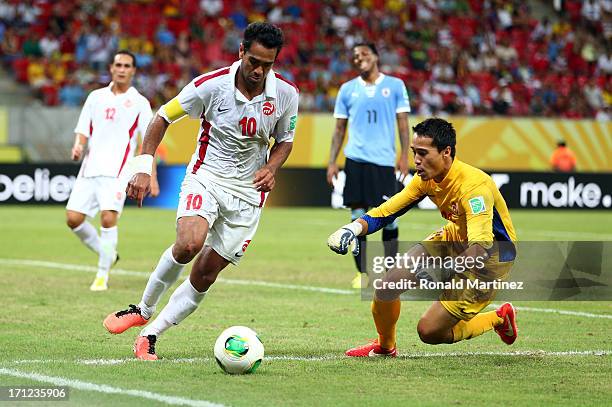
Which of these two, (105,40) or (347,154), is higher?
(105,40)

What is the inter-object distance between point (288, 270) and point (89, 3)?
17.1 m

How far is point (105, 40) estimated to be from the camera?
90.2ft

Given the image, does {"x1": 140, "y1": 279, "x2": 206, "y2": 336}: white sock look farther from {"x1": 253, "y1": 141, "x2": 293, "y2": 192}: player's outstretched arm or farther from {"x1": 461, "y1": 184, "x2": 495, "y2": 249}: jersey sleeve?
{"x1": 461, "y1": 184, "x2": 495, "y2": 249}: jersey sleeve

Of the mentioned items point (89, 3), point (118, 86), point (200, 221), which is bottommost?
point (200, 221)

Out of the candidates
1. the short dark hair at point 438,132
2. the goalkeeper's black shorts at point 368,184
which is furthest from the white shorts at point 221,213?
the goalkeeper's black shorts at point 368,184

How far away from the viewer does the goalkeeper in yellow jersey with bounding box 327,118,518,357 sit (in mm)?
7156

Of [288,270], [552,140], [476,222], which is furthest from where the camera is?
[552,140]

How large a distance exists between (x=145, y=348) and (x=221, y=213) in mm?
1017

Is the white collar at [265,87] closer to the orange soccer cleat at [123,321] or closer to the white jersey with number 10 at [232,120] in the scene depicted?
the white jersey with number 10 at [232,120]

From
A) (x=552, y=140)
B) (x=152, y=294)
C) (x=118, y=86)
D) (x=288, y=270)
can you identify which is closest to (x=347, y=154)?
(x=288, y=270)

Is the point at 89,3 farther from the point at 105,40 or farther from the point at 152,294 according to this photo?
the point at 152,294

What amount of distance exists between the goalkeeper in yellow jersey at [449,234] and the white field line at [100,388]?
5.20 feet

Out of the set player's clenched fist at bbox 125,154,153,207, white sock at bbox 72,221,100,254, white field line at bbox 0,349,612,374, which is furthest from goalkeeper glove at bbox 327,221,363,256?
white sock at bbox 72,221,100,254

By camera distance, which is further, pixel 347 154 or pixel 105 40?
pixel 105 40
